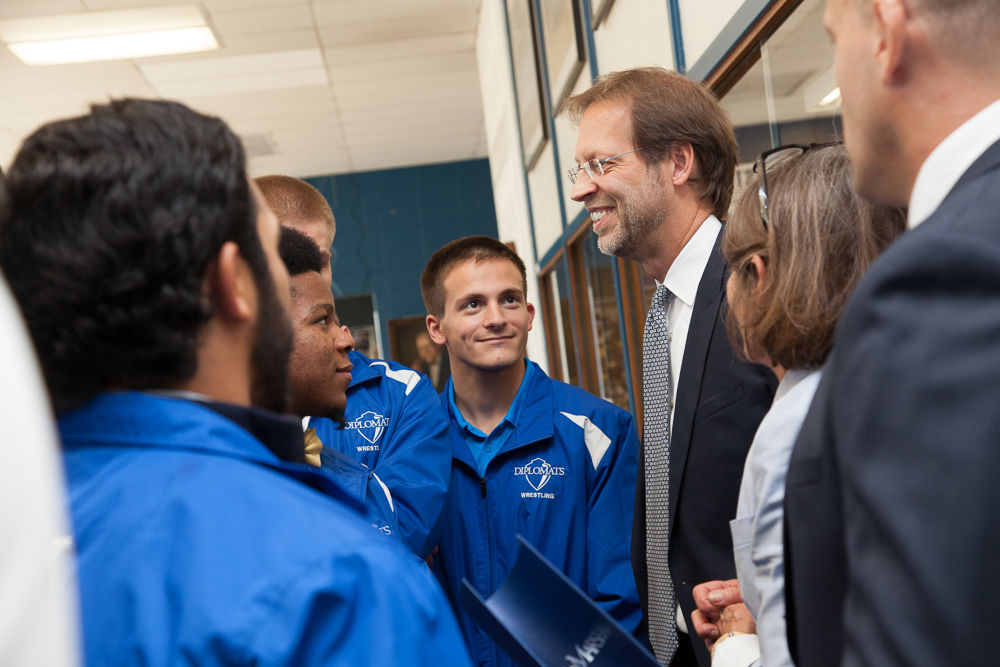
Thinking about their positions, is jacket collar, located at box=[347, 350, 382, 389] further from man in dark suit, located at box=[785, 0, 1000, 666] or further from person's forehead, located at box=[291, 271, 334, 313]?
man in dark suit, located at box=[785, 0, 1000, 666]

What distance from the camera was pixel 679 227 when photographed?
5.86 ft

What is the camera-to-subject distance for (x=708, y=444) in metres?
1.41

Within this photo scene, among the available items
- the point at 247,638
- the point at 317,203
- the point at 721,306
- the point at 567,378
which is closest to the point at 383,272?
the point at 567,378

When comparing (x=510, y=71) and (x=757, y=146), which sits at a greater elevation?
(x=510, y=71)

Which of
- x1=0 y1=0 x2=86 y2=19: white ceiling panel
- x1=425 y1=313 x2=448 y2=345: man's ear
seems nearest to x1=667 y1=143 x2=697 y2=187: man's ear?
x1=425 y1=313 x2=448 y2=345: man's ear

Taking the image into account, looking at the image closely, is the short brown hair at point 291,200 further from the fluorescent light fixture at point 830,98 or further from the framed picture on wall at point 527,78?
the framed picture on wall at point 527,78

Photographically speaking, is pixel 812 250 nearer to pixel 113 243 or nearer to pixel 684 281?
pixel 684 281

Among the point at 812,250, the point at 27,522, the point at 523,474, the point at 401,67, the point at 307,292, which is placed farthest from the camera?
the point at 401,67

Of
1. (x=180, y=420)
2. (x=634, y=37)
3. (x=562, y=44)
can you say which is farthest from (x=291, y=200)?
(x=562, y=44)

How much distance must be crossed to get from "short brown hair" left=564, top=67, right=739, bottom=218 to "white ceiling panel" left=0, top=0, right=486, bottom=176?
4153mm

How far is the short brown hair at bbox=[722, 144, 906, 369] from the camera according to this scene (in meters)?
1.01

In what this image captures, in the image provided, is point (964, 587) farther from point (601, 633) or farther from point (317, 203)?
point (317, 203)

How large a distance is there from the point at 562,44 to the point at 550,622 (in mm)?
3577

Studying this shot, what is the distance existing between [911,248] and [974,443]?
0.45 feet
